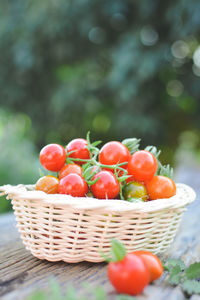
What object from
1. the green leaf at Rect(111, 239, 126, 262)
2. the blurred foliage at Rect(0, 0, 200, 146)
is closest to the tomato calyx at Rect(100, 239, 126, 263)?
the green leaf at Rect(111, 239, 126, 262)

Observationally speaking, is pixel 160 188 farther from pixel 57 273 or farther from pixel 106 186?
pixel 57 273

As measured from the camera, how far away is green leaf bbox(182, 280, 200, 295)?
3.17ft

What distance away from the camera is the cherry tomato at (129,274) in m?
0.85

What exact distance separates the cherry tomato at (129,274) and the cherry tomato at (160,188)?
0.43 metres

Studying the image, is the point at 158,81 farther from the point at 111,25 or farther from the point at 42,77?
the point at 42,77

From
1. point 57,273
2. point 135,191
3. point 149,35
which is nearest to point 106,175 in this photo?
point 135,191

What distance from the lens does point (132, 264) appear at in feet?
2.82

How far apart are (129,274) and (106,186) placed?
1.28 feet

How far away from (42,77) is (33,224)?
24.5 feet

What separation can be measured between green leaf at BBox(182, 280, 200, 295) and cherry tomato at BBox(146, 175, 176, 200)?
0.36 meters

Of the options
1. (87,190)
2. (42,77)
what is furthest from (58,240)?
(42,77)

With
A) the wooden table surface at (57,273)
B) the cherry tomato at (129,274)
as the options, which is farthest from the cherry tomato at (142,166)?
the cherry tomato at (129,274)

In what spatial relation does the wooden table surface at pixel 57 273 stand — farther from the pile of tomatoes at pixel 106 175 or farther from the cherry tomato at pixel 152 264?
the pile of tomatoes at pixel 106 175

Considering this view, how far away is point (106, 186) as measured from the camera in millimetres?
1180
